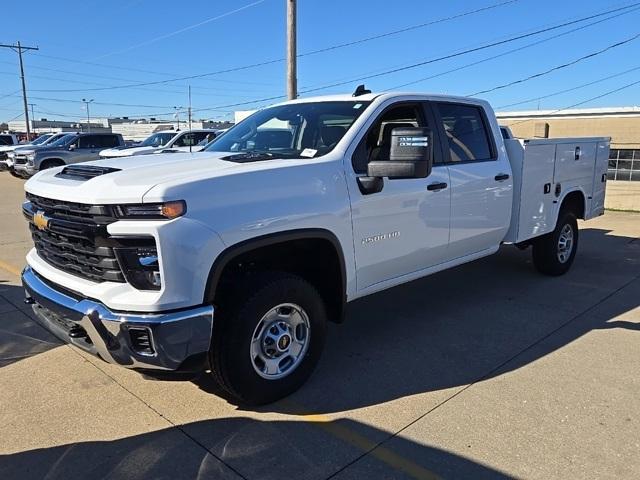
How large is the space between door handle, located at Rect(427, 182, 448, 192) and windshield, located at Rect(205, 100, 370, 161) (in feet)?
2.68

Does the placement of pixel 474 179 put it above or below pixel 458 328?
above

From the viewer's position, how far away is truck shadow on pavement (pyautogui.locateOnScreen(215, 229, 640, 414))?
3795 millimetres

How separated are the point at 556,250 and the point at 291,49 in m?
8.50

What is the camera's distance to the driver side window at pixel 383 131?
12.6ft

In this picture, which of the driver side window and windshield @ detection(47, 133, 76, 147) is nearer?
the driver side window

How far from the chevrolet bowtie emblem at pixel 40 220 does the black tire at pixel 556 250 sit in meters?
5.23

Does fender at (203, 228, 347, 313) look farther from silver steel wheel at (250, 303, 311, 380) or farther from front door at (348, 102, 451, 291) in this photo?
silver steel wheel at (250, 303, 311, 380)

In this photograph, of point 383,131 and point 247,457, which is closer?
point 247,457

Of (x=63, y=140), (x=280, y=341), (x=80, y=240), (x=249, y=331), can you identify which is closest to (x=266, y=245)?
(x=249, y=331)

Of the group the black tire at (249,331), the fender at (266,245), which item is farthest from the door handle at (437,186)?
the black tire at (249,331)

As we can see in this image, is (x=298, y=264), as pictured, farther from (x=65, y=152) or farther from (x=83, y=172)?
(x=65, y=152)

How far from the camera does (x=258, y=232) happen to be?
3.16 m

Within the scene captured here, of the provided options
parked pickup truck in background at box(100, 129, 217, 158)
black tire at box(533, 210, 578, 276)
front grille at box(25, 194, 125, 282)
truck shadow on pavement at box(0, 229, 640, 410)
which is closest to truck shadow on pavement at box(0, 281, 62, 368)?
truck shadow on pavement at box(0, 229, 640, 410)

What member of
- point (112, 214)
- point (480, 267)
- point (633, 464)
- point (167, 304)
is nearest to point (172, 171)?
point (112, 214)
